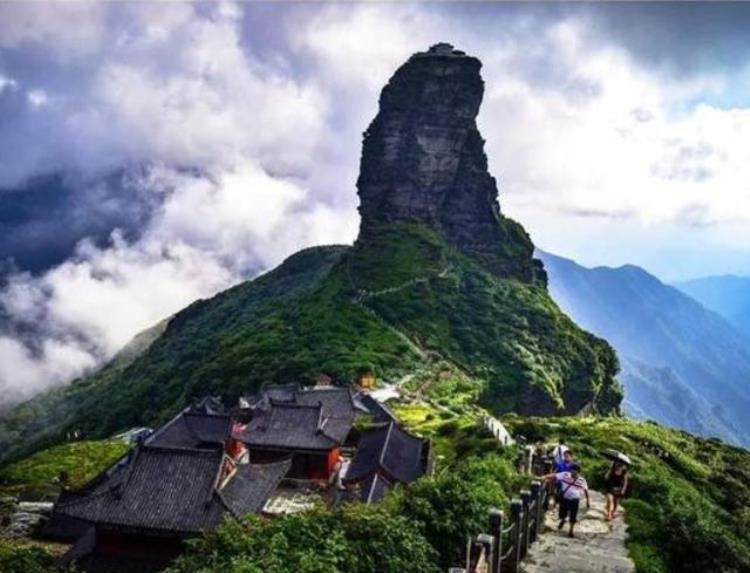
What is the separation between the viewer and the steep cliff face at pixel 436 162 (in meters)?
173

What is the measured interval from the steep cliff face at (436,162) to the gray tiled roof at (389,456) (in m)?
115

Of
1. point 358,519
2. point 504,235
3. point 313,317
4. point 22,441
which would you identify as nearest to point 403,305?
point 313,317

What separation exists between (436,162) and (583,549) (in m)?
151

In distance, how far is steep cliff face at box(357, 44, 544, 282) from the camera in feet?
568

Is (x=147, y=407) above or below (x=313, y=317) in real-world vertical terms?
below

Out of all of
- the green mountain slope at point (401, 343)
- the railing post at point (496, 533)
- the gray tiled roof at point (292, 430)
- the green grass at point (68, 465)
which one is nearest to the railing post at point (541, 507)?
the railing post at point (496, 533)

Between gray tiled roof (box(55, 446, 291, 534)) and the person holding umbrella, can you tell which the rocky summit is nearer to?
gray tiled roof (box(55, 446, 291, 534))

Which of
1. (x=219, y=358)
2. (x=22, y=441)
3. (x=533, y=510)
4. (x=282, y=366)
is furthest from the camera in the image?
(x=22, y=441)

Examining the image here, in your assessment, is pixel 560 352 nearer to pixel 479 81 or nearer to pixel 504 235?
pixel 504 235

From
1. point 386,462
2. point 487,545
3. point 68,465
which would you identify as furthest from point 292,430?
point 487,545

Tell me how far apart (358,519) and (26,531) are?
1670 inches

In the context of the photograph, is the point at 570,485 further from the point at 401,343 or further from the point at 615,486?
the point at 401,343

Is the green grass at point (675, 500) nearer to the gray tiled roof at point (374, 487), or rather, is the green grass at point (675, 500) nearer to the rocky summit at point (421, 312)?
the gray tiled roof at point (374, 487)

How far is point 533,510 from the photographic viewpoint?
25.3 metres
